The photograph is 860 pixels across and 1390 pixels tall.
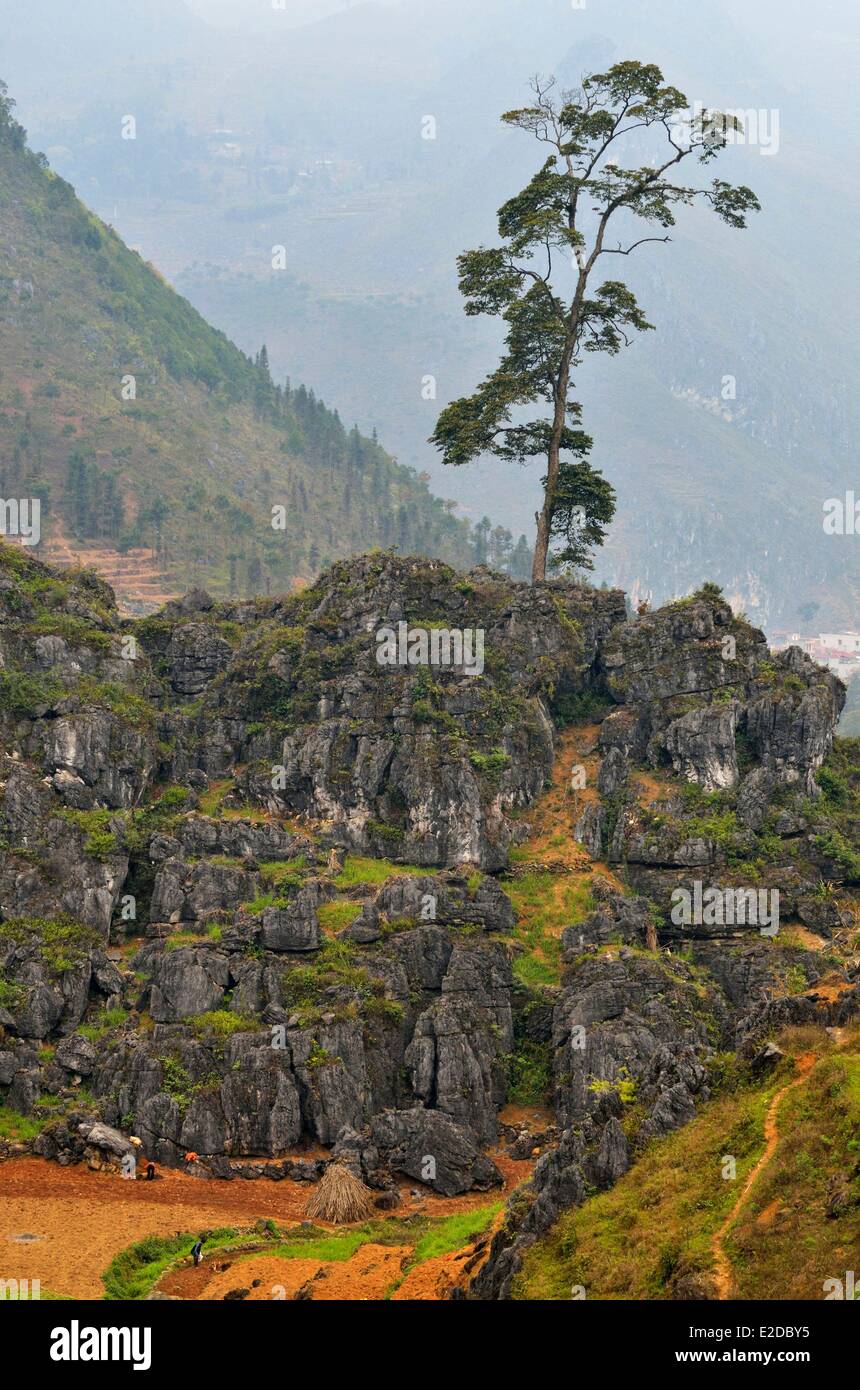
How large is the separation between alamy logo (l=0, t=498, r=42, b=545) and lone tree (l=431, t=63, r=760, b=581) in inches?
2252

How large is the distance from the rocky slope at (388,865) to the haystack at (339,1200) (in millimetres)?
1460

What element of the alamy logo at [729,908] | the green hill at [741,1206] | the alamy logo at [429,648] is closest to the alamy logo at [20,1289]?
the green hill at [741,1206]

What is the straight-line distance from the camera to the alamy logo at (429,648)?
158ft

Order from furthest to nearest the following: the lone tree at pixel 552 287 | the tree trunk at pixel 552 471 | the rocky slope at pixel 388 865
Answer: the tree trunk at pixel 552 471, the lone tree at pixel 552 287, the rocky slope at pixel 388 865

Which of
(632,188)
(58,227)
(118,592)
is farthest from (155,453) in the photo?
(632,188)

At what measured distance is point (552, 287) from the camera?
169 feet

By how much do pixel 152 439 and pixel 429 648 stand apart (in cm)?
8215

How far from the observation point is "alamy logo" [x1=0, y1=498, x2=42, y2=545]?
10318cm

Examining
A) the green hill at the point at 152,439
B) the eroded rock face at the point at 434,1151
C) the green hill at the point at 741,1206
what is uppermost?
the green hill at the point at 152,439

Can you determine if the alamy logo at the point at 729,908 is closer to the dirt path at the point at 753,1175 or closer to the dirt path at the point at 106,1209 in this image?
the dirt path at the point at 106,1209

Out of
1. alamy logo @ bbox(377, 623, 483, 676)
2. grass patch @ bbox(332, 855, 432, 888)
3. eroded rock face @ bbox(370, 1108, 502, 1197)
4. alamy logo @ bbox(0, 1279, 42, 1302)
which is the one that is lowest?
alamy logo @ bbox(0, 1279, 42, 1302)

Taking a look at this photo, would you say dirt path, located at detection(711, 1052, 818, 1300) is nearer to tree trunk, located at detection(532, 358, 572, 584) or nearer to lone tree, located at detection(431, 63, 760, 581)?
tree trunk, located at detection(532, 358, 572, 584)

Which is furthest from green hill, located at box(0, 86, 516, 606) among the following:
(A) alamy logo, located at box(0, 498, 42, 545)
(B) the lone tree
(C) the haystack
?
(C) the haystack
